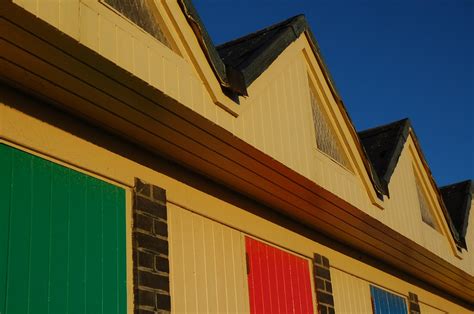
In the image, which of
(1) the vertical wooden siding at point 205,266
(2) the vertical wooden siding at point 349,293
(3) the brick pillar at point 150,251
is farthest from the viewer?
(2) the vertical wooden siding at point 349,293

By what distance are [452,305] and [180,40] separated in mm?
9574

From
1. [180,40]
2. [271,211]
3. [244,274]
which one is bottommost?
[244,274]

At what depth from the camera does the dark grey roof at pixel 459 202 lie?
14462 millimetres

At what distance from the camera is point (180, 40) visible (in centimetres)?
679

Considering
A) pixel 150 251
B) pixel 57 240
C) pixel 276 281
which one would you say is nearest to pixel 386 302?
pixel 276 281

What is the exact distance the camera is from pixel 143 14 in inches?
255

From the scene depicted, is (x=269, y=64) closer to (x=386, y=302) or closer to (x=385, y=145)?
(x=385, y=145)

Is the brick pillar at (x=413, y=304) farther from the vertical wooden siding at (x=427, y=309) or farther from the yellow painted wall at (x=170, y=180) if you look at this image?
the yellow painted wall at (x=170, y=180)

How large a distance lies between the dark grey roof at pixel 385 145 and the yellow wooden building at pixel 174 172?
331mm

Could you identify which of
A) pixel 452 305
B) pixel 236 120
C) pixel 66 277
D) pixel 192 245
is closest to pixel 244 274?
pixel 192 245

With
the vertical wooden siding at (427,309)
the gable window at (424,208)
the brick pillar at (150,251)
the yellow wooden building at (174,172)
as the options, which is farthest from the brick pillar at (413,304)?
the brick pillar at (150,251)

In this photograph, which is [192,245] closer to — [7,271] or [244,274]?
[244,274]

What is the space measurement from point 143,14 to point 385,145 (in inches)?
255

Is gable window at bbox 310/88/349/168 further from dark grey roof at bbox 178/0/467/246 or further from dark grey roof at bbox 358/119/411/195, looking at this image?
dark grey roof at bbox 358/119/411/195
